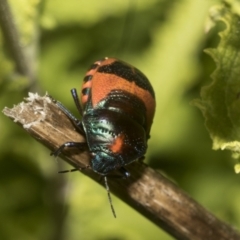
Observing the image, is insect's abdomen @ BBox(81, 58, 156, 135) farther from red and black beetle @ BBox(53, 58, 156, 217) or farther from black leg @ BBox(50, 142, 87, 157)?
black leg @ BBox(50, 142, 87, 157)

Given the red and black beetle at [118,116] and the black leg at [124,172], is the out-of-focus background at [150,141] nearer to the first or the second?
the red and black beetle at [118,116]

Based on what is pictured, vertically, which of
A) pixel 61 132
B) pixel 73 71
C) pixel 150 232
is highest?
pixel 73 71

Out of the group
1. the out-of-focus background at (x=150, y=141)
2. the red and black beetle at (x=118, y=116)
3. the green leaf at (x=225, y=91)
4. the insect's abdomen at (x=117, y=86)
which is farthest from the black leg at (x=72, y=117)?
the out-of-focus background at (x=150, y=141)

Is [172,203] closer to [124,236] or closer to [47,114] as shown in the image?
[47,114]

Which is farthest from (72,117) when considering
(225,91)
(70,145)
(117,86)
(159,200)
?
(225,91)

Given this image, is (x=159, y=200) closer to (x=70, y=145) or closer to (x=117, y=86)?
(x=70, y=145)

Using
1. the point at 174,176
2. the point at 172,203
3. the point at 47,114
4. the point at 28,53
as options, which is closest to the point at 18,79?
the point at 28,53
